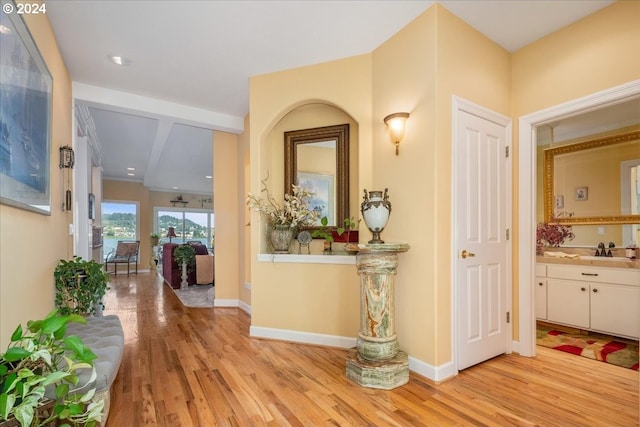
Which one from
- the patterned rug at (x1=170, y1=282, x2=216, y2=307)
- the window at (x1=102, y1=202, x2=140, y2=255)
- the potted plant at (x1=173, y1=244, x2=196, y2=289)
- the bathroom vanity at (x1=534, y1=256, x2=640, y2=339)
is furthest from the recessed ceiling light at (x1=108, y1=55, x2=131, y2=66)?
the window at (x1=102, y1=202, x2=140, y2=255)

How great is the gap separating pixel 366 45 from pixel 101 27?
220cm

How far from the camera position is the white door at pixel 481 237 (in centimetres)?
251

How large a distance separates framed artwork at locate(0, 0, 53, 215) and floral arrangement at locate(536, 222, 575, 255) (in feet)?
16.0

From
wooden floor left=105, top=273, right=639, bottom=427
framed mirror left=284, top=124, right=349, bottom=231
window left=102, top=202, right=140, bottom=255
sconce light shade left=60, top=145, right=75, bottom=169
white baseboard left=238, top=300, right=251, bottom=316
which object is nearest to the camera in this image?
wooden floor left=105, top=273, right=639, bottom=427

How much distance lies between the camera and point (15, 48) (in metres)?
1.65

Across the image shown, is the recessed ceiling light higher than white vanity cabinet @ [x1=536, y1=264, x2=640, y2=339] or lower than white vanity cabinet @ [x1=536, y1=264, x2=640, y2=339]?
higher

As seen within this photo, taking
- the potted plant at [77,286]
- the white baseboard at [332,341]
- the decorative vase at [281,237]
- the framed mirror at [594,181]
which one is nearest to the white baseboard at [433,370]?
the white baseboard at [332,341]

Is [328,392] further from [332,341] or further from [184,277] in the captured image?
[184,277]

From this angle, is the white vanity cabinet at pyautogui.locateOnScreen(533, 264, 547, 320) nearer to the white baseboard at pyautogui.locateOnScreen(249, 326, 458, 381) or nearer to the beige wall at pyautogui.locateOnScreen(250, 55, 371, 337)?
the white baseboard at pyautogui.locateOnScreen(249, 326, 458, 381)

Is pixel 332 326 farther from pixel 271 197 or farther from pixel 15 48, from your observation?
pixel 15 48

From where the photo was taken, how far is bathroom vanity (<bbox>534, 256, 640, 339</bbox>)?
10.1ft

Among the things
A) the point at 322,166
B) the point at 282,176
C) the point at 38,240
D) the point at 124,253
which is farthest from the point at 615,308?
the point at 124,253

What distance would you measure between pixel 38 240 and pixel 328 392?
221cm

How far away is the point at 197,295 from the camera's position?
5617 mm
